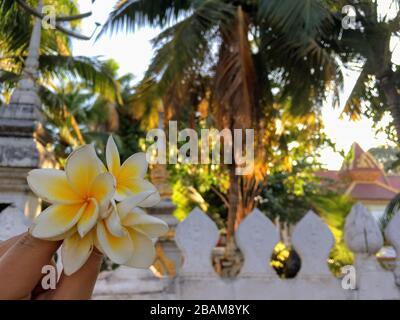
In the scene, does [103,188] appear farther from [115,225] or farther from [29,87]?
[29,87]

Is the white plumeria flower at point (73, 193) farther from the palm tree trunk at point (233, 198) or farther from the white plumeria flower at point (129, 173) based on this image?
the palm tree trunk at point (233, 198)

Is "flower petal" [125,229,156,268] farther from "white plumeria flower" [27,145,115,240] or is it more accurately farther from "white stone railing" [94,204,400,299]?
"white stone railing" [94,204,400,299]

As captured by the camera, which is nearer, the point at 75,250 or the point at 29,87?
the point at 75,250

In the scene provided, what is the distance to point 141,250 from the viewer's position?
50 centimetres

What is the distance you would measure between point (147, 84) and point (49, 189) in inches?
163

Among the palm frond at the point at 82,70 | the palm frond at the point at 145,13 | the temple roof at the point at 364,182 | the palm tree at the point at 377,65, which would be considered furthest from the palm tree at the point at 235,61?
the temple roof at the point at 364,182

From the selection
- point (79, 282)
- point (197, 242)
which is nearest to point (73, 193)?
point (79, 282)

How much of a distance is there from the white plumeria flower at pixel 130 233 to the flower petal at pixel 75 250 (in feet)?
0.07

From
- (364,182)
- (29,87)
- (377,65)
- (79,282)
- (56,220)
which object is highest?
(377,65)

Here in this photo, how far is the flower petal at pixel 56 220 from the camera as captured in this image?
459 mm

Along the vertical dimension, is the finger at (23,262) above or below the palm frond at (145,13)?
below

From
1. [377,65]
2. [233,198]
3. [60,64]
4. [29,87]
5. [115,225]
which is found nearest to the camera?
[115,225]

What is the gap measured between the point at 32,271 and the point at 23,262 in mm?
18
